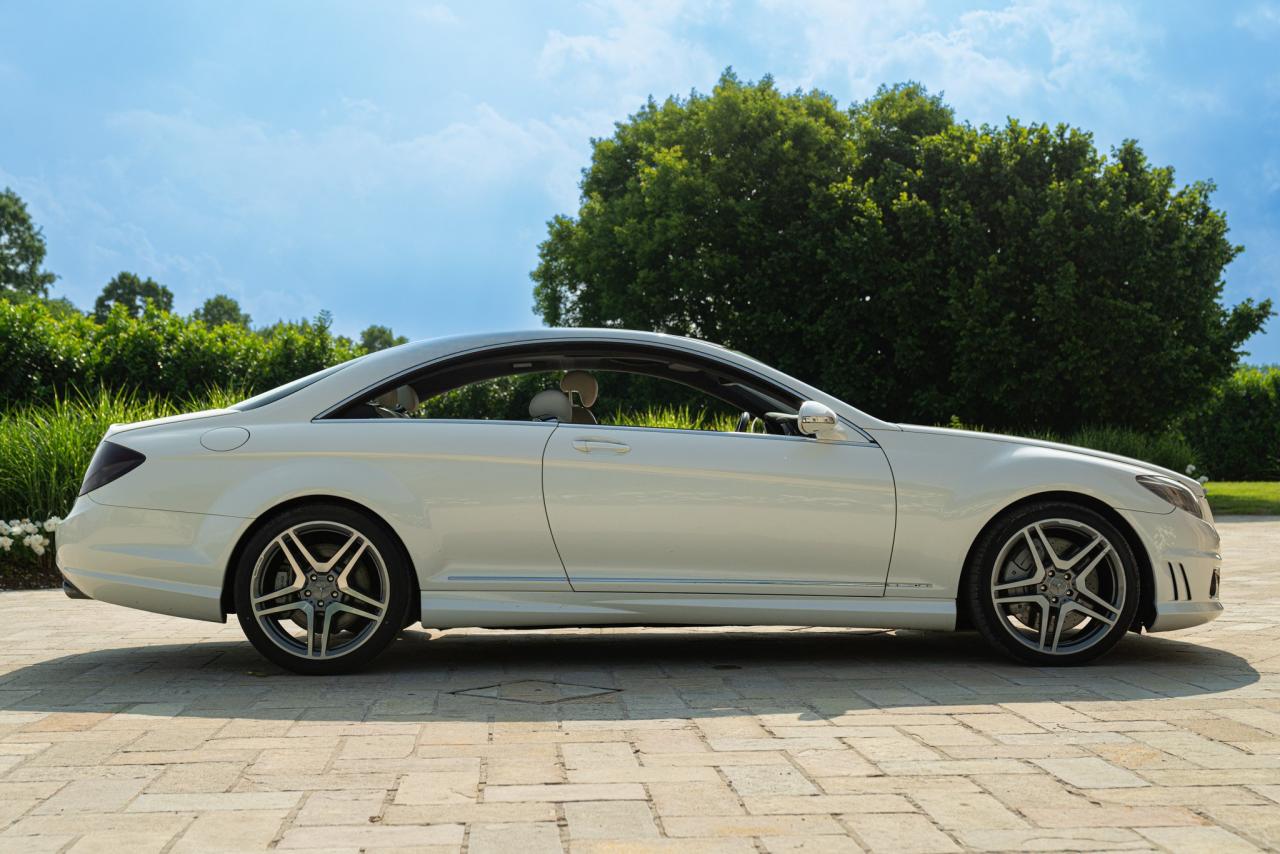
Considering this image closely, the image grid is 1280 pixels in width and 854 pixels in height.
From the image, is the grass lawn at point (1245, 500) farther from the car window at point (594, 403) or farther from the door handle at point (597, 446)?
the door handle at point (597, 446)

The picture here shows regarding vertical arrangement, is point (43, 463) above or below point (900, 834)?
above

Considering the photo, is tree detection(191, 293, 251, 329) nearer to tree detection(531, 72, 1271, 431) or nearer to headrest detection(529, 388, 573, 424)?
tree detection(531, 72, 1271, 431)

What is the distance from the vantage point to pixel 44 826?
3.23 meters

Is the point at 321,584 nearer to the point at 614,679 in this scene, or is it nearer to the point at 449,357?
the point at 449,357

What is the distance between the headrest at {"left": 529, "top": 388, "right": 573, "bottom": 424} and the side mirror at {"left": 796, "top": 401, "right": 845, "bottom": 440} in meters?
1.07

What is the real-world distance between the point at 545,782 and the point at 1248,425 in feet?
117

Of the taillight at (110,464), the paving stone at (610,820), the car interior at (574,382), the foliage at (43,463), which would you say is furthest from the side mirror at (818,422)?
the foliage at (43,463)

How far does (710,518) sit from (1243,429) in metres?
33.8

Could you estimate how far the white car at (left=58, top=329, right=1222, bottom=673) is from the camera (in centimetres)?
541

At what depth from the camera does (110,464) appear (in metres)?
5.54

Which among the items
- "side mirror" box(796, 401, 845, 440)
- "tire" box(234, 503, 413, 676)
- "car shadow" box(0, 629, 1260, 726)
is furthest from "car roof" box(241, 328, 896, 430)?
"car shadow" box(0, 629, 1260, 726)

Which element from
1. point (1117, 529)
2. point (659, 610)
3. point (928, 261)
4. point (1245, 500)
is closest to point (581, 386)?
point (659, 610)

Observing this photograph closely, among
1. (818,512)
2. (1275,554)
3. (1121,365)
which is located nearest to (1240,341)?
(1121,365)

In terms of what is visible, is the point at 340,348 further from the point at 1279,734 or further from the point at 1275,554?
the point at 1279,734
